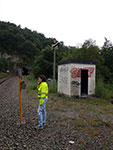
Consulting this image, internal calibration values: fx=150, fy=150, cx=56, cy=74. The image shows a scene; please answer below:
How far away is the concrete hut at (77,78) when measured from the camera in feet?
32.8

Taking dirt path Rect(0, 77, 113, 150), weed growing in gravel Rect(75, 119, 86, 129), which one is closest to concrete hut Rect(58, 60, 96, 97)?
dirt path Rect(0, 77, 113, 150)

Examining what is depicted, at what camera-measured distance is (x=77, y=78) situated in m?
10.1

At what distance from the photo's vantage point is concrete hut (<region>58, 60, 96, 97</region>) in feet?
32.8

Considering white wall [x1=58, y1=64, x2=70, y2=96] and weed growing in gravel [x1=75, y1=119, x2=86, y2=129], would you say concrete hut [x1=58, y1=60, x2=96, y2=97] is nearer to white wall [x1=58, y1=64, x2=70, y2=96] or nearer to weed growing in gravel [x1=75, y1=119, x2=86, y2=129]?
white wall [x1=58, y1=64, x2=70, y2=96]

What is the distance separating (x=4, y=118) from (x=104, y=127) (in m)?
3.58

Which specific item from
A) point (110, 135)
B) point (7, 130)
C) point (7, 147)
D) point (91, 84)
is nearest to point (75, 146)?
point (110, 135)

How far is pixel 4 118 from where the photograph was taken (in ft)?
18.4

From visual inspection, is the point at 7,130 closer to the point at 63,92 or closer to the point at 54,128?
the point at 54,128

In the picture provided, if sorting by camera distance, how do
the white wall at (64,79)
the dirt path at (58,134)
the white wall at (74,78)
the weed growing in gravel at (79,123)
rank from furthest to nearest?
the white wall at (64,79) → the white wall at (74,78) → the weed growing in gravel at (79,123) → the dirt path at (58,134)

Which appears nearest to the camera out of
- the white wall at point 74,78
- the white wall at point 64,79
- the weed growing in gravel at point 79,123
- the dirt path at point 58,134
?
the dirt path at point 58,134

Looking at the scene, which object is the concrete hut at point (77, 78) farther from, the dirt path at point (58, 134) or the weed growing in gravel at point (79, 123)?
the weed growing in gravel at point (79, 123)

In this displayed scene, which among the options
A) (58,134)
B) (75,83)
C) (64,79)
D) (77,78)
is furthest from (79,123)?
(64,79)

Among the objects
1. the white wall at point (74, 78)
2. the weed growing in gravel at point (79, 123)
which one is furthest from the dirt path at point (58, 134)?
the white wall at point (74, 78)

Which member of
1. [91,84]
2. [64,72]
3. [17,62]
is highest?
[17,62]
